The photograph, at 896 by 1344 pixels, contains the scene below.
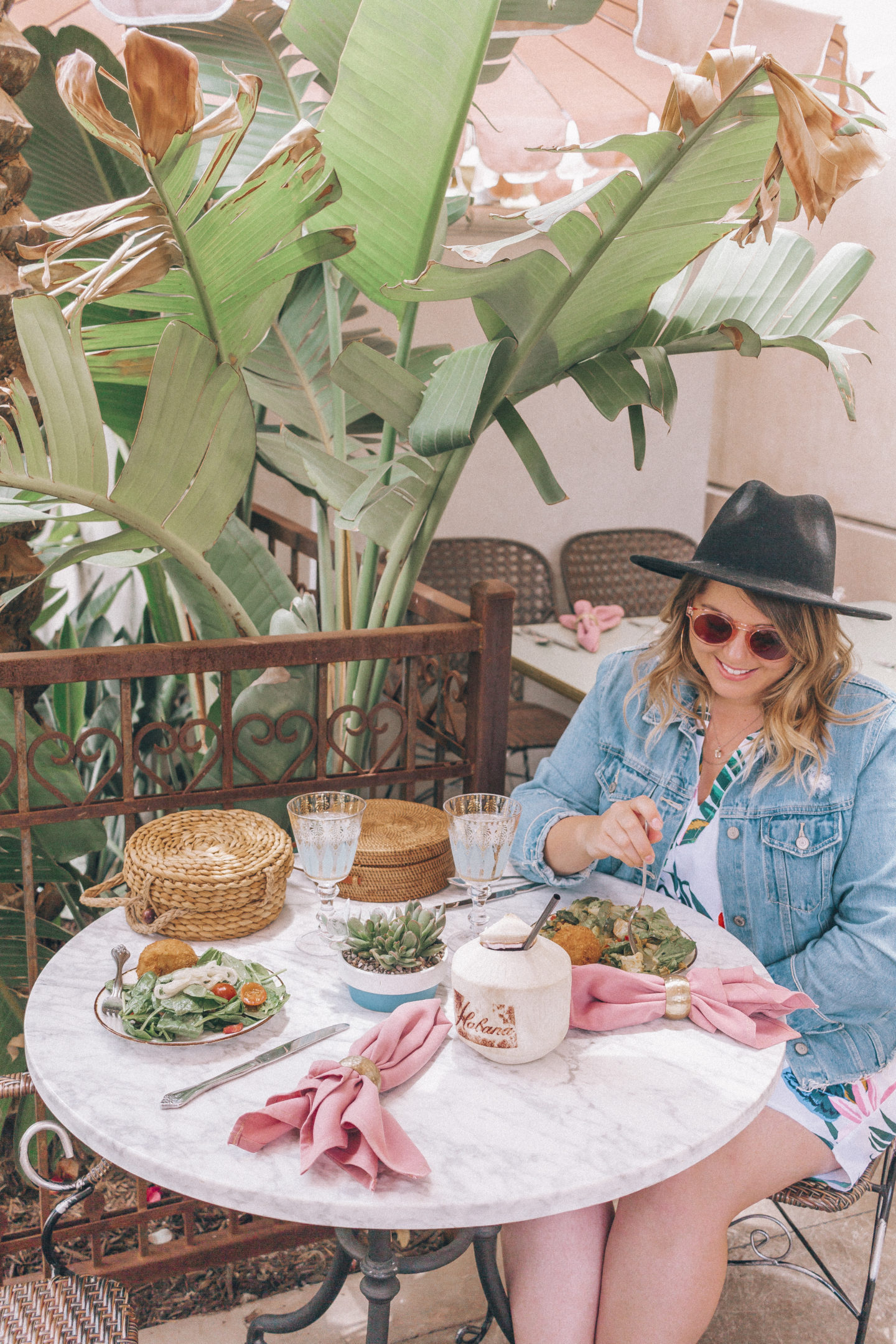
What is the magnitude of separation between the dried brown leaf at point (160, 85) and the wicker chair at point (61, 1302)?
108cm

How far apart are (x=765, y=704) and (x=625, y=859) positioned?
12.5 inches

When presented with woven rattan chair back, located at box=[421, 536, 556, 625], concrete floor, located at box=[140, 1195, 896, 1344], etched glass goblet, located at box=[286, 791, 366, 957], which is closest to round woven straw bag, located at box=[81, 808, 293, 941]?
etched glass goblet, located at box=[286, 791, 366, 957]

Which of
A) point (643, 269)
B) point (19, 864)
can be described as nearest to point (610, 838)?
point (643, 269)

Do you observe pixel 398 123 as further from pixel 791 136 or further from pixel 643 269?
pixel 791 136

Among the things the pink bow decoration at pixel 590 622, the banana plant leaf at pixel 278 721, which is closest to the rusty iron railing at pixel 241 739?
the banana plant leaf at pixel 278 721

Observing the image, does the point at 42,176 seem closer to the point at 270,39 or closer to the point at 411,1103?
the point at 270,39

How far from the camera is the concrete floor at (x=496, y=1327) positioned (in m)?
1.75

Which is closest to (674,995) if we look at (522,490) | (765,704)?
(765,704)

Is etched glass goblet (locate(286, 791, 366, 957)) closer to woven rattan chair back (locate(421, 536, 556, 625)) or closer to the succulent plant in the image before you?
the succulent plant

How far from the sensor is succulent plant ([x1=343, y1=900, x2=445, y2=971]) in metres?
1.19

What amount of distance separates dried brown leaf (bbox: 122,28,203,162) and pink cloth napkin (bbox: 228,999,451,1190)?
973 millimetres

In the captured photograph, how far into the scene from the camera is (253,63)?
6.22ft

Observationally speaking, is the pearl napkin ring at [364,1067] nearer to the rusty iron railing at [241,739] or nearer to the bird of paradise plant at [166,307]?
the rusty iron railing at [241,739]

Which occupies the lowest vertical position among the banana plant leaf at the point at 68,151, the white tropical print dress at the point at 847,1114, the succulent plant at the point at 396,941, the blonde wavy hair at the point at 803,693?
the white tropical print dress at the point at 847,1114
